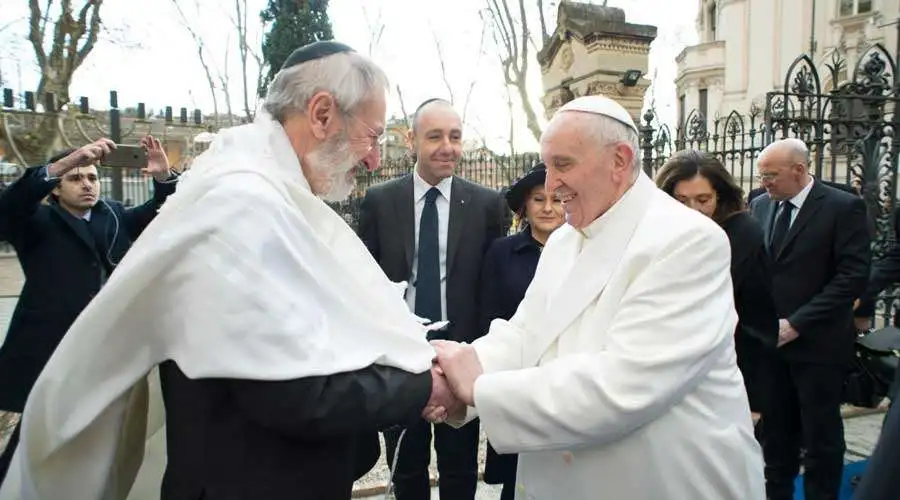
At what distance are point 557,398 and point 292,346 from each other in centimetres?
76

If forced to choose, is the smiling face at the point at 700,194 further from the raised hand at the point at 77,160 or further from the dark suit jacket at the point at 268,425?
the raised hand at the point at 77,160

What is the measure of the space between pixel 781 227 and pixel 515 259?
192 cm

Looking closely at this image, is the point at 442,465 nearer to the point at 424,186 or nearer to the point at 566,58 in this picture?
the point at 424,186

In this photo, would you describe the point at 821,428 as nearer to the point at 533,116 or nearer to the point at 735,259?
the point at 735,259

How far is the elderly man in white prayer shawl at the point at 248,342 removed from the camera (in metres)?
1.35

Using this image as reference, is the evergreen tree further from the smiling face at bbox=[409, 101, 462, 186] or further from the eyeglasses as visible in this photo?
the eyeglasses

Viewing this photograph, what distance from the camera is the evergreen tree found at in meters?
14.9

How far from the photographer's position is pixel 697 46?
1421 inches

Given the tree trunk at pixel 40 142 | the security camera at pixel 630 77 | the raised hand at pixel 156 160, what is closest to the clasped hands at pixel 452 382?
the raised hand at pixel 156 160

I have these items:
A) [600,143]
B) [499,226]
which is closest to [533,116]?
[499,226]

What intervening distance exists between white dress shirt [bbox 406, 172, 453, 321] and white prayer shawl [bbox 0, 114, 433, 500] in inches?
71.0

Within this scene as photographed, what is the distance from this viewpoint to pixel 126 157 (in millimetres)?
3658

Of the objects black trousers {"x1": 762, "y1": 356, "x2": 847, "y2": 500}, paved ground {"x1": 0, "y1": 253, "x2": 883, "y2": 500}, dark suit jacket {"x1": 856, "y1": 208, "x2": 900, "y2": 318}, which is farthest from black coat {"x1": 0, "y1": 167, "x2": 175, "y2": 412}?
dark suit jacket {"x1": 856, "y1": 208, "x2": 900, "y2": 318}

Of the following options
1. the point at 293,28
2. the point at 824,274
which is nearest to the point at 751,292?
the point at 824,274
